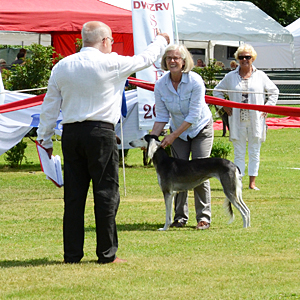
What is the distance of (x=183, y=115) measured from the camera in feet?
22.7

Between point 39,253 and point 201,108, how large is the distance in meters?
2.29

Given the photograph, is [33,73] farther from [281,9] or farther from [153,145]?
[281,9]

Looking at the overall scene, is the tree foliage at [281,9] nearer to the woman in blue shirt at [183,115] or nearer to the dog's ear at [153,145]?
the woman in blue shirt at [183,115]

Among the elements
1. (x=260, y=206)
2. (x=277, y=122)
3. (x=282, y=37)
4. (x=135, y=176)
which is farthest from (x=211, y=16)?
(x=260, y=206)

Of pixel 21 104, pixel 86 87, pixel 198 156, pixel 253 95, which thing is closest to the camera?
pixel 86 87

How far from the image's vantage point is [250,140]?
984 centimetres

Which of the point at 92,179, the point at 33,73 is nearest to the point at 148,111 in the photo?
the point at 33,73

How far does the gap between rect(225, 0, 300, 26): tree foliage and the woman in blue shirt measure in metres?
31.2

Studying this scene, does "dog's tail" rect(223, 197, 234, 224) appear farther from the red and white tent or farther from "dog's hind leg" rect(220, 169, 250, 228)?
the red and white tent

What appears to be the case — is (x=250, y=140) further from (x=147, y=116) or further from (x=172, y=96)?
(x=172, y=96)

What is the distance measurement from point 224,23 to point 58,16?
987 centimetres

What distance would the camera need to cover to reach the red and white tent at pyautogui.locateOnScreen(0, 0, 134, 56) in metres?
17.7

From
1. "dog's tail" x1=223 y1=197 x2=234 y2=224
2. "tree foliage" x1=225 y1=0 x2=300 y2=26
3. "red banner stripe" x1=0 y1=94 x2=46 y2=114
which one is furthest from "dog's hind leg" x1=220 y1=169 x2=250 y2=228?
"tree foliage" x1=225 y1=0 x2=300 y2=26

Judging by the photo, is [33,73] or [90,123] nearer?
[90,123]
